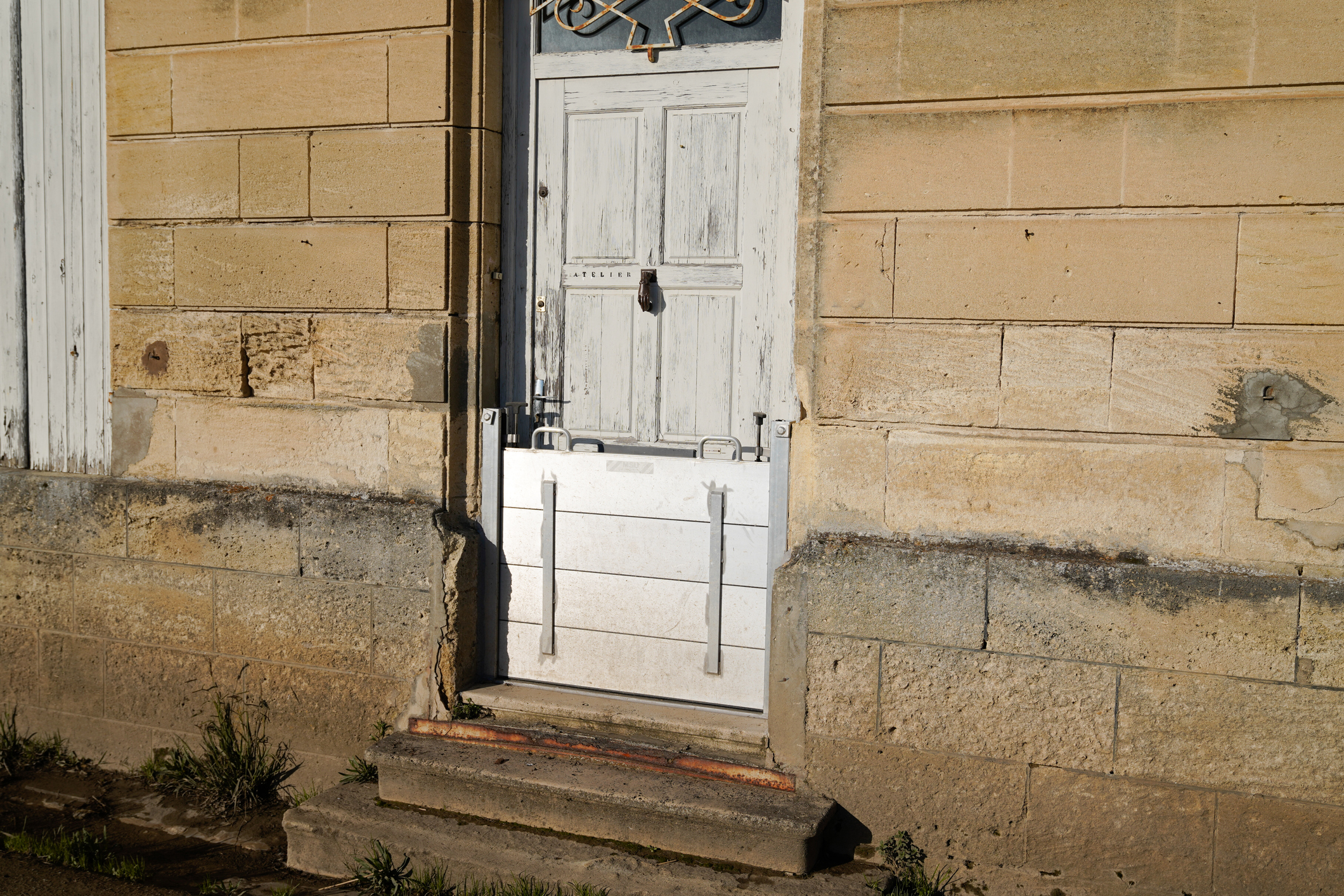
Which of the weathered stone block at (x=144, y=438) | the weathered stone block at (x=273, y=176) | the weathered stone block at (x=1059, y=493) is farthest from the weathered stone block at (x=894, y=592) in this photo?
the weathered stone block at (x=144, y=438)

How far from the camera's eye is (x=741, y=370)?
13.5 feet

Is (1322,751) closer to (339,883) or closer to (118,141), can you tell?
(339,883)

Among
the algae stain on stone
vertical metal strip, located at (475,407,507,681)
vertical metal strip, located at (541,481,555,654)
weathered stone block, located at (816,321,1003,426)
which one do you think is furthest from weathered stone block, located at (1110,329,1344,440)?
vertical metal strip, located at (475,407,507,681)

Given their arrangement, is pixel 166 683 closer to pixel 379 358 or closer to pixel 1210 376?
pixel 379 358

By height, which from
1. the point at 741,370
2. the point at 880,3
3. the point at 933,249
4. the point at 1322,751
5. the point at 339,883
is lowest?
the point at 339,883

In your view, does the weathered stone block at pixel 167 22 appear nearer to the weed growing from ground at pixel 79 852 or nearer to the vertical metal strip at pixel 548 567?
the vertical metal strip at pixel 548 567

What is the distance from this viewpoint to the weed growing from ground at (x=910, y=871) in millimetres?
3557

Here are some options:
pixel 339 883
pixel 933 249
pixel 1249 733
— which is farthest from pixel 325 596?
pixel 1249 733

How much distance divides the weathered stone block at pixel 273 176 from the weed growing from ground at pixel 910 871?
3380mm

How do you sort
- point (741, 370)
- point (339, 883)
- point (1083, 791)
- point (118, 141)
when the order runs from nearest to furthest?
point (1083, 791) < point (339, 883) < point (741, 370) < point (118, 141)

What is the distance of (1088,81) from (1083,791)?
2336 mm

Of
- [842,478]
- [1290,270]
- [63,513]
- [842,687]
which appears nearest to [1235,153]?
[1290,270]

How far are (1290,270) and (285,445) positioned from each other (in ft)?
12.5

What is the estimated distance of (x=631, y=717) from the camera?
4074 millimetres
